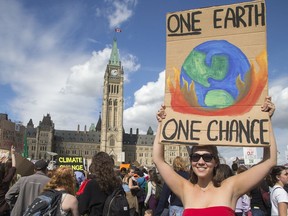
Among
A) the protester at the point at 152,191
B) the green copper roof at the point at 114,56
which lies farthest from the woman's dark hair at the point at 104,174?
the green copper roof at the point at 114,56

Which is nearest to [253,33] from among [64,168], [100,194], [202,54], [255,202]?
[202,54]

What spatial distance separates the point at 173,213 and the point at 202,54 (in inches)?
112

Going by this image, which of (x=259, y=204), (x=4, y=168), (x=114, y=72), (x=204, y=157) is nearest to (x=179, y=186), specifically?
(x=204, y=157)

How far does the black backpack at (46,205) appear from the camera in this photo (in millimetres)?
3469

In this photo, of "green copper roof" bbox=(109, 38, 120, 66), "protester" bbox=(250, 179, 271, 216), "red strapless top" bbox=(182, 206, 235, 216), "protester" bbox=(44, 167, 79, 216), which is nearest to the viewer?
"red strapless top" bbox=(182, 206, 235, 216)

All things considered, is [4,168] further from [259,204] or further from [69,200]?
[259,204]

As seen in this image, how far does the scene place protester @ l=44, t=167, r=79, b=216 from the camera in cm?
363

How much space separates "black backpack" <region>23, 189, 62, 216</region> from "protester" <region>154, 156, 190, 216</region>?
199 cm

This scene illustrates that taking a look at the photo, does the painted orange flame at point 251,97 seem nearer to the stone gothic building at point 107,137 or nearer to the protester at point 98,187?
the protester at point 98,187

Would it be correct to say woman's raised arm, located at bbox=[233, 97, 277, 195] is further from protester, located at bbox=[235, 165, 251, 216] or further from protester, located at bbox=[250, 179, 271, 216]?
protester, located at bbox=[250, 179, 271, 216]

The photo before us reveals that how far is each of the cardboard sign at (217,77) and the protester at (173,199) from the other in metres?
2.28

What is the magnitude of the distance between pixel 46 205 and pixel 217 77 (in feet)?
7.49

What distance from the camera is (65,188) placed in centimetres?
396

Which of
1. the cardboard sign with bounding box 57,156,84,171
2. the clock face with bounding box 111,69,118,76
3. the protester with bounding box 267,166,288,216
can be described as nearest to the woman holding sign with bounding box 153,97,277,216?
the protester with bounding box 267,166,288,216
